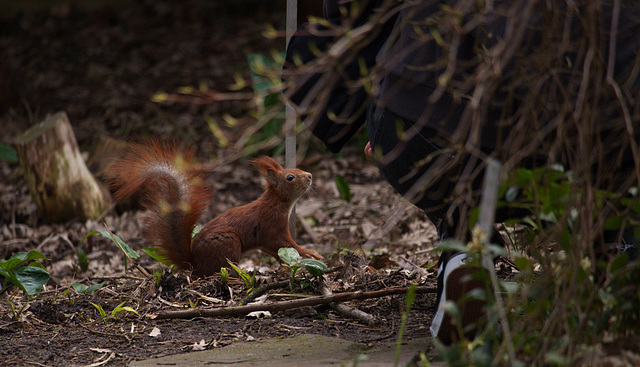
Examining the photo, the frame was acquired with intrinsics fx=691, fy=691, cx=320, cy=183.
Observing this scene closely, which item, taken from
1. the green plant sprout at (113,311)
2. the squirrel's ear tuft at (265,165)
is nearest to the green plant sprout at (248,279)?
the green plant sprout at (113,311)

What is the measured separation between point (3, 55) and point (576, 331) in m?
10.0

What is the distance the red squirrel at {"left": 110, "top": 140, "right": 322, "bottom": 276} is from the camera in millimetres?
2840

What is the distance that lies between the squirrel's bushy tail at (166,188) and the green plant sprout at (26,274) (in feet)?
1.32

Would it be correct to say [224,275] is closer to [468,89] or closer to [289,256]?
[289,256]

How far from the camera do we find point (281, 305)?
2.51 metres

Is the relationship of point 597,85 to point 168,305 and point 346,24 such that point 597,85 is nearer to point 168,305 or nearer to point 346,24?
point 346,24

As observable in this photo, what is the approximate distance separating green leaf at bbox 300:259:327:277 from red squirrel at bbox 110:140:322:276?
17.8 inches

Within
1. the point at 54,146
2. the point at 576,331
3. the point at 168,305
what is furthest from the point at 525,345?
the point at 54,146

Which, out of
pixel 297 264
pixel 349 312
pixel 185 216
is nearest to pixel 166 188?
pixel 185 216

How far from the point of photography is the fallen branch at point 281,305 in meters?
2.47

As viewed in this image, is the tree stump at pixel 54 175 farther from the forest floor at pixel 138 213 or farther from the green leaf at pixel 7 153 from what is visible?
the green leaf at pixel 7 153

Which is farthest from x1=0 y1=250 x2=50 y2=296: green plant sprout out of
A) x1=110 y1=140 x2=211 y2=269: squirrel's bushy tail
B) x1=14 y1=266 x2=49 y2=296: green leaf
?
x1=110 y1=140 x2=211 y2=269: squirrel's bushy tail

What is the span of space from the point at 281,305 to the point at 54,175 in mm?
3218

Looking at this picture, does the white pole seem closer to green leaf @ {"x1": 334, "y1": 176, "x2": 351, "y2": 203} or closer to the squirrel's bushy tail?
the squirrel's bushy tail
